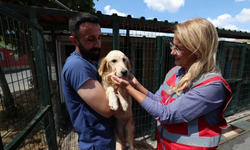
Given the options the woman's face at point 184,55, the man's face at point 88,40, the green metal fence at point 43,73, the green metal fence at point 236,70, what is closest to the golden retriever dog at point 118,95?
the man's face at point 88,40

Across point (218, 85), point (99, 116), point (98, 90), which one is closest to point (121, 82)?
point (98, 90)

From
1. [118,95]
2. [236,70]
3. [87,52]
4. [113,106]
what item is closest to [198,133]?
[113,106]

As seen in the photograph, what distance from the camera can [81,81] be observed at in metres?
1.23

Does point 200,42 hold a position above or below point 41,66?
above

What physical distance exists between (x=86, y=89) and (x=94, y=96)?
103 millimetres

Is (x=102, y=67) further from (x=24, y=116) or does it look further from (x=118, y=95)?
(x=24, y=116)

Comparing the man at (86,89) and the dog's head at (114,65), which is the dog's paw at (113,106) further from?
the dog's head at (114,65)

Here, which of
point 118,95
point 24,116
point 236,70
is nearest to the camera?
point 118,95

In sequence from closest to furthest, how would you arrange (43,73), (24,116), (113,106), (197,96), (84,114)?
(197,96), (84,114), (113,106), (43,73), (24,116)

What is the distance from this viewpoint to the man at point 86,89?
4.12 feet

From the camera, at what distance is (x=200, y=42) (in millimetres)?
1165

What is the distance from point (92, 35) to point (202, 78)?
116cm

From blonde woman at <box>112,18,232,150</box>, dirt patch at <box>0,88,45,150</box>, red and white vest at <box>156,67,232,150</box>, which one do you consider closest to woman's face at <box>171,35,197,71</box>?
blonde woman at <box>112,18,232,150</box>

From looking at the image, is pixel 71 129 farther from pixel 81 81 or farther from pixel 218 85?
pixel 218 85
